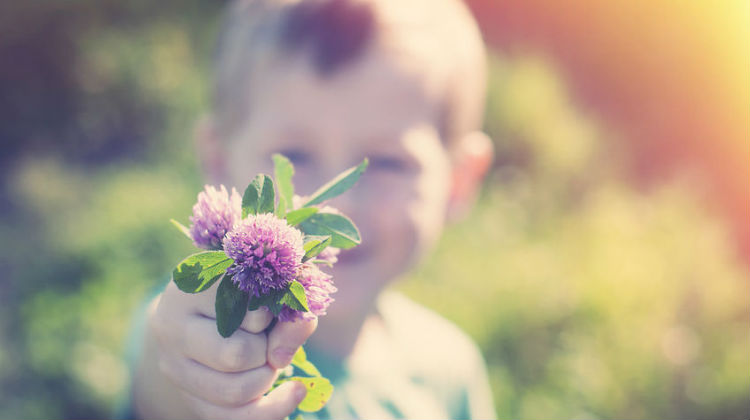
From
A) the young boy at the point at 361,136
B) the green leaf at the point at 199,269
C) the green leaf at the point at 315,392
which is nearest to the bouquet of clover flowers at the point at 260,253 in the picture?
the green leaf at the point at 199,269

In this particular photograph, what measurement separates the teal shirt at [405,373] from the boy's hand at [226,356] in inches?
11.0

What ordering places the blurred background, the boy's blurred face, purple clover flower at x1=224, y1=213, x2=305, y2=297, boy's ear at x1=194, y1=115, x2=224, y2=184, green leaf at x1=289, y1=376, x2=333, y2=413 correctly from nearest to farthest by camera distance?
purple clover flower at x1=224, y1=213, x2=305, y2=297 < green leaf at x1=289, y1=376, x2=333, y2=413 < the boy's blurred face < boy's ear at x1=194, y1=115, x2=224, y2=184 < the blurred background

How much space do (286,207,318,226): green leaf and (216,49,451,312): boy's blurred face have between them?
0.33m

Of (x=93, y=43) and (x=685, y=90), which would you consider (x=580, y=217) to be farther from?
(x=93, y=43)

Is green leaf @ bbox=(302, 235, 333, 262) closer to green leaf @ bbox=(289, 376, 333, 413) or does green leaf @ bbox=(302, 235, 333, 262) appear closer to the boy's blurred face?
green leaf @ bbox=(289, 376, 333, 413)

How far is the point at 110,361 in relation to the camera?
57.1 inches

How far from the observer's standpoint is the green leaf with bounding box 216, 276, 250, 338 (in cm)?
43

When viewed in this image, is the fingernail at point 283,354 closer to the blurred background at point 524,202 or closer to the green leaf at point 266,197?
the green leaf at point 266,197

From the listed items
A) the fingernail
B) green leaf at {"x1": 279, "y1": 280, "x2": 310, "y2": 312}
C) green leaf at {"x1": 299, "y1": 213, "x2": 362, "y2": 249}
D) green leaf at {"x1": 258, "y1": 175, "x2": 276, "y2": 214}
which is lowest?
the fingernail

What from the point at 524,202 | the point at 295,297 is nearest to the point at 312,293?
the point at 295,297

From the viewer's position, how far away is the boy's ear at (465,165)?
1.04 meters

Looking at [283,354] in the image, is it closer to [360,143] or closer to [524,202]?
[360,143]

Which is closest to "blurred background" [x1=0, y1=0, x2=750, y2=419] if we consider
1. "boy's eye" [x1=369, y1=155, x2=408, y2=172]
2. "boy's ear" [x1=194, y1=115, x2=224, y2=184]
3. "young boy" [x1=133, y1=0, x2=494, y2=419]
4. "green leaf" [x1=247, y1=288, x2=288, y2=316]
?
"boy's ear" [x1=194, y1=115, x2=224, y2=184]

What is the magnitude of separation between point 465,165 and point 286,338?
2.17 ft
